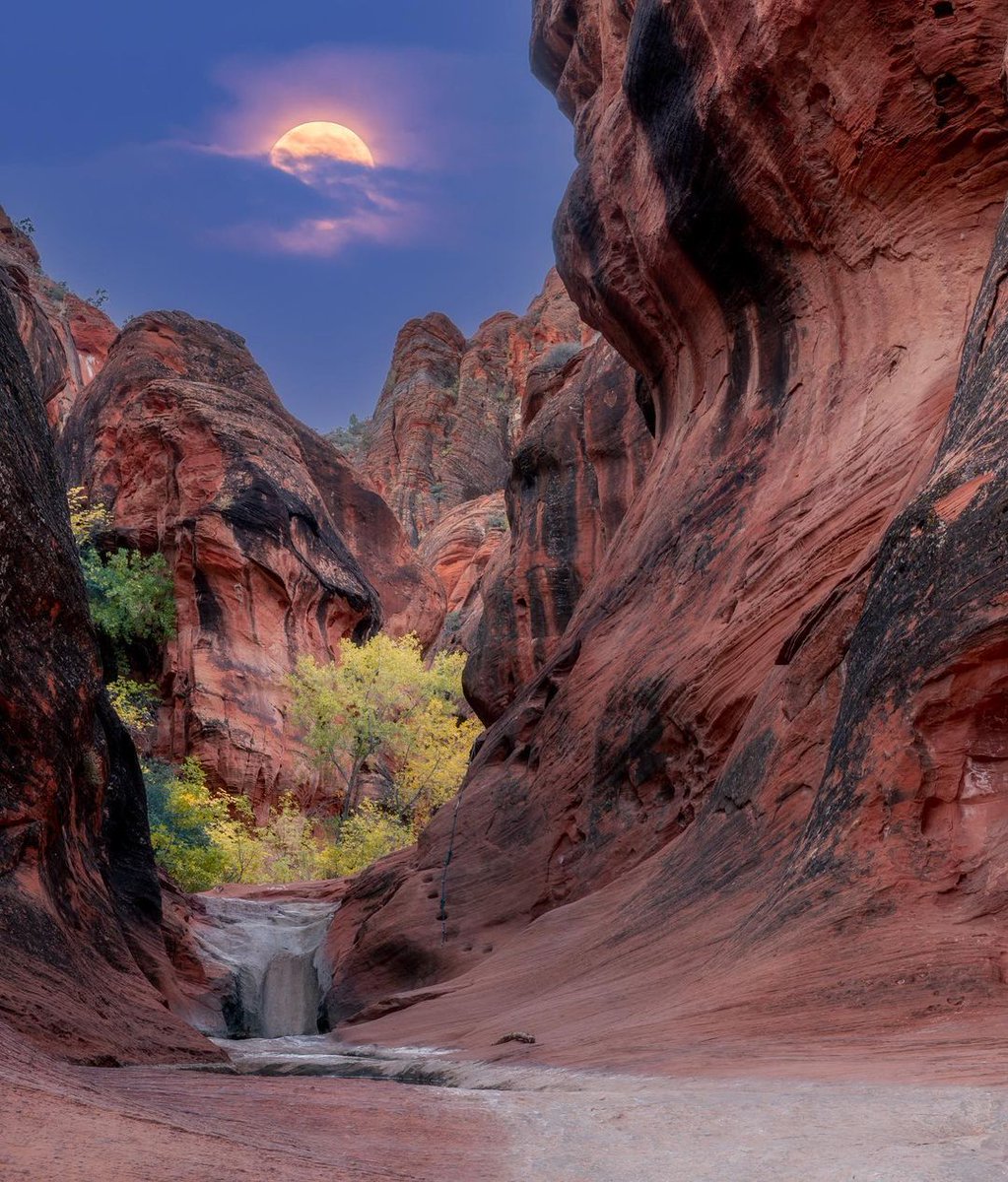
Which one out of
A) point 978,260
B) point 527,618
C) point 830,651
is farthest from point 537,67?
point 830,651

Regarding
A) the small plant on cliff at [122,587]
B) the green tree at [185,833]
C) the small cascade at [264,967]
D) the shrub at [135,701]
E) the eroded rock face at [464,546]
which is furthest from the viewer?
the eroded rock face at [464,546]

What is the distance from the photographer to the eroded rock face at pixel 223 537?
31109 mm

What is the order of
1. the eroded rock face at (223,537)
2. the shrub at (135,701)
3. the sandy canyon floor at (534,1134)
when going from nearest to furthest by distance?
1. the sandy canyon floor at (534,1134)
2. the shrub at (135,701)
3. the eroded rock face at (223,537)

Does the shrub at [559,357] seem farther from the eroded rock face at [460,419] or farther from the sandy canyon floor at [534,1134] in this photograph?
the eroded rock face at [460,419]

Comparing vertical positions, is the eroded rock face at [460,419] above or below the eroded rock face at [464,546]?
above

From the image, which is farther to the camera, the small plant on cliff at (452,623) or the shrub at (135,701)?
the small plant on cliff at (452,623)

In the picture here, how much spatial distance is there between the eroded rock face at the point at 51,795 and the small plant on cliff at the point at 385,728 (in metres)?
20.0

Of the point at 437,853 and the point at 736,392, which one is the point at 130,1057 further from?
the point at 736,392

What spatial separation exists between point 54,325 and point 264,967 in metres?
42.8

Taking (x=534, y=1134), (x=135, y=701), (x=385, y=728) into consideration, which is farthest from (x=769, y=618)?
(x=135, y=701)

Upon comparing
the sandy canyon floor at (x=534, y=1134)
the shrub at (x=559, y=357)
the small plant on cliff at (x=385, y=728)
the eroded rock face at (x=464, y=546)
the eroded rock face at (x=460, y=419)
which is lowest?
the sandy canyon floor at (x=534, y=1134)

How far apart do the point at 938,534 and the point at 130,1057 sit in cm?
611

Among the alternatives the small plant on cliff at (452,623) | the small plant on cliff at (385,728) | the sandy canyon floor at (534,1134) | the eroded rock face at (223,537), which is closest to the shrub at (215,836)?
the eroded rock face at (223,537)

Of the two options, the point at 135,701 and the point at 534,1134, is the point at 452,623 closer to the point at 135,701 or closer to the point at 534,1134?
the point at 135,701
